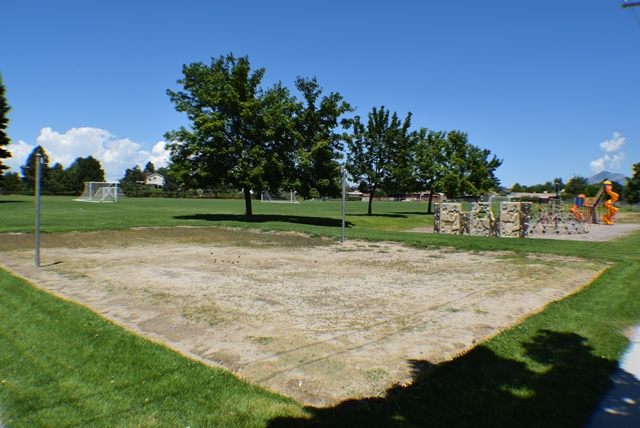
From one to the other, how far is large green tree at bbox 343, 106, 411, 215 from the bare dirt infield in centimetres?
2174

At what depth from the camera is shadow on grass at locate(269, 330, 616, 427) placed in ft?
11.0

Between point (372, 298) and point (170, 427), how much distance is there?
4771mm

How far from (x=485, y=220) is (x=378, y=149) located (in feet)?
48.1

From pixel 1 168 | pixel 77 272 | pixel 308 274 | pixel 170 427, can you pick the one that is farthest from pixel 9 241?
pixel 1 168

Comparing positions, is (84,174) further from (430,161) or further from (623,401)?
(623,401)

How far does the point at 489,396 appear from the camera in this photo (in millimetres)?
3754

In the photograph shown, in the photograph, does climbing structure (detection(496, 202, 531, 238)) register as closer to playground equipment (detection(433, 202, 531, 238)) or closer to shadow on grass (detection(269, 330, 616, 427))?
playground equipment (detection(433, 202, 531, 238))

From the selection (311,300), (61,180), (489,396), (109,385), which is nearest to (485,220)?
(311,300)

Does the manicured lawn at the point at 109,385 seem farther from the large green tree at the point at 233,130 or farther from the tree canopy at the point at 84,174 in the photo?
the tree canopy at the point at 84,174

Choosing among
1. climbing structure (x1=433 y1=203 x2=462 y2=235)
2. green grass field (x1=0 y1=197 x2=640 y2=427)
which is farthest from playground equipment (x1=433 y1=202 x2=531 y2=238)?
green grass field (x1=0 y1=197 x2=640 y2=427)

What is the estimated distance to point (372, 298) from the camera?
750 centimetres

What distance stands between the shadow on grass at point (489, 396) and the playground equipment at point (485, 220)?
18010 millimetres

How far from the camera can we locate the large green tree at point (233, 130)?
80.5 ft

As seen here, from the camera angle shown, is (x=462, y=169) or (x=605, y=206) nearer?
(x=605, y=206)
